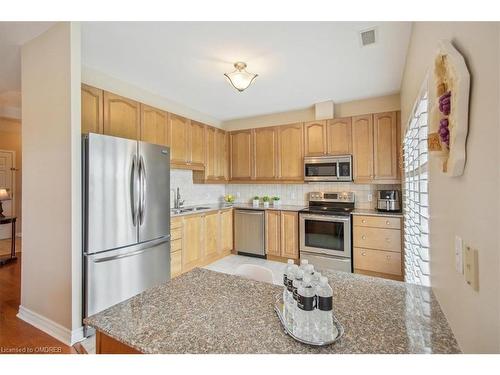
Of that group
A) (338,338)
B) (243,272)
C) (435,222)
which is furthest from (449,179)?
(243,272)

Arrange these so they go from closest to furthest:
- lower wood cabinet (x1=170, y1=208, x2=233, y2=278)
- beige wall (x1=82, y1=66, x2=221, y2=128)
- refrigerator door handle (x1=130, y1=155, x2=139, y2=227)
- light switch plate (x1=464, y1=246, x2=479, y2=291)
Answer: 1. light switch plate (x1=464, y1=246, x2=479, y2=291)
2. refrigerator door handle (x1=130, y1=155, x2=139, y2=227)
3. beige wall (x1=82, y1=66, x2=221, y2=128)
4. lower wood cabinet (x1=170, y1=208, x2=233, y2=278)

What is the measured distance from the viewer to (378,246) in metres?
3.30

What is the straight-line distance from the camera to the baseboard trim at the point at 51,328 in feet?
6.44

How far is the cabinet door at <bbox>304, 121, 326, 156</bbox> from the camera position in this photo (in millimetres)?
3990

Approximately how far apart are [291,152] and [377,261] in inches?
83.2

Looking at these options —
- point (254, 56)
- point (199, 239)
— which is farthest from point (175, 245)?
point (254, 56)

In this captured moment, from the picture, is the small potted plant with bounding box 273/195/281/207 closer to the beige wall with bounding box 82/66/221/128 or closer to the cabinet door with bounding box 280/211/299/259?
the cabinet door with bounding box 280/211/299/259

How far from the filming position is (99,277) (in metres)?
2.13

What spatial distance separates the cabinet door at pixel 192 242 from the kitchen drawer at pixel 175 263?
0.07 meters

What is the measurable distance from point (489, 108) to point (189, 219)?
3356 mm

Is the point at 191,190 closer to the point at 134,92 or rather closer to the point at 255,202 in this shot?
the point at 255,202

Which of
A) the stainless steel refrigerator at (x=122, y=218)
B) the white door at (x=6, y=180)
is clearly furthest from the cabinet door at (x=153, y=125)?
the white door at (x=6, y=180)

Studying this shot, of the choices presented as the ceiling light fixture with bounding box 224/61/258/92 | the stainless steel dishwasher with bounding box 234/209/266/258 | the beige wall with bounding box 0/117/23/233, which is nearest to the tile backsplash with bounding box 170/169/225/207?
the stainless steel dishwasher with bounding box 234/209/266/258
